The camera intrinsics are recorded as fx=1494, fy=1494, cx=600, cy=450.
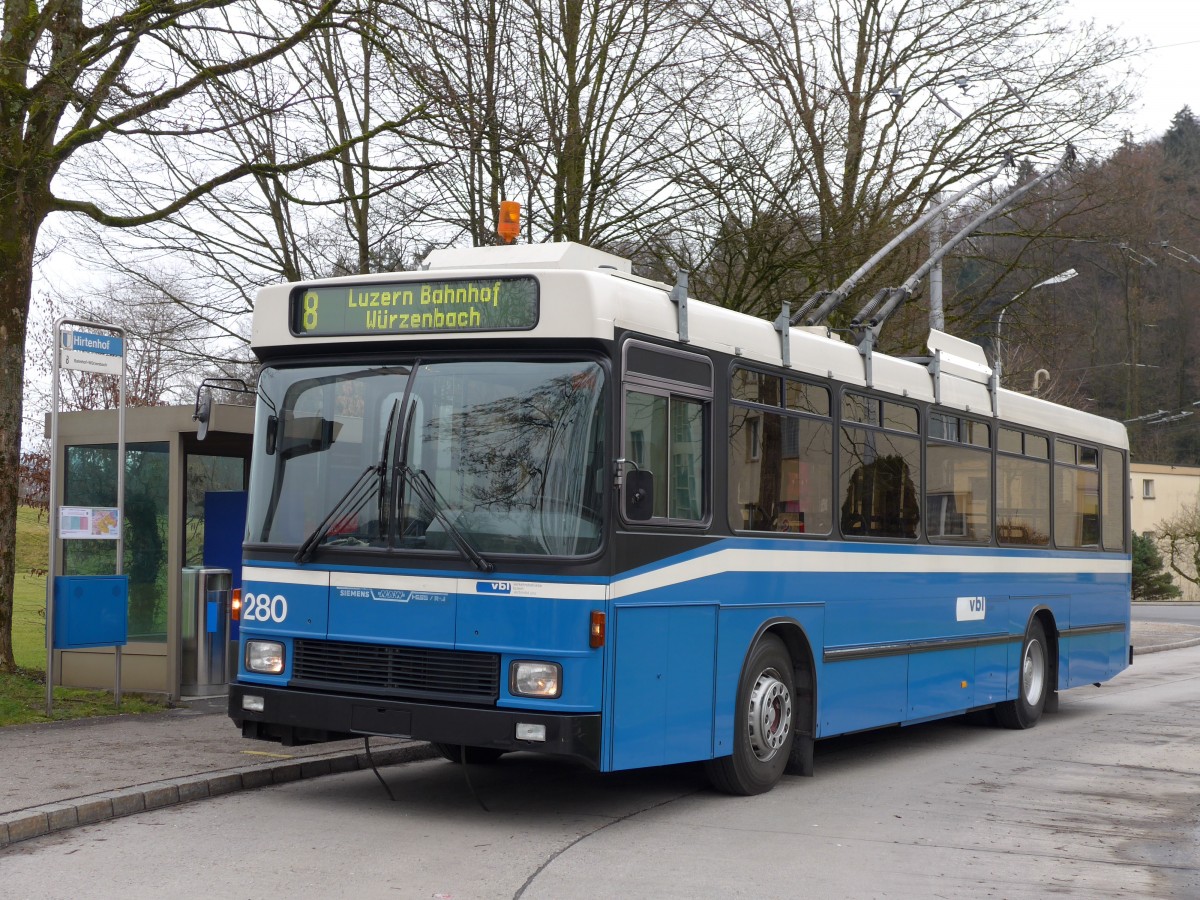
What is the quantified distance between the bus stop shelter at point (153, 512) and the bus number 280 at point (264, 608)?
419 cm

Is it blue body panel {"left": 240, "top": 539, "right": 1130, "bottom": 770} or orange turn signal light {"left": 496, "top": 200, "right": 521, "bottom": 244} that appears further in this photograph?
orange turn signal light {"left": 496, "top": 200, "right": 521, "bottom": 244}

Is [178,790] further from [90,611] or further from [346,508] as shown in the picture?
[90,611]

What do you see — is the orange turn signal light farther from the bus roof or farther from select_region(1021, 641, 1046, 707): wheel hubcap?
select_region(1021, 641, 1046, 707): wheel hubcap

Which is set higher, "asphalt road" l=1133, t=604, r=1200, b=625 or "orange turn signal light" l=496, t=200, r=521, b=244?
"orange turn signal light" l=496, t=200, r=521, b=244

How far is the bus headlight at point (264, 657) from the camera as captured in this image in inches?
337

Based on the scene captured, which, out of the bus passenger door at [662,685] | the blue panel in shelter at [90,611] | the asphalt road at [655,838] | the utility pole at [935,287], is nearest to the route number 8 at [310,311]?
the bus passenger door at [662,685]

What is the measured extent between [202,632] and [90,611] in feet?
4.35

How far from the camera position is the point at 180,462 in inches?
506

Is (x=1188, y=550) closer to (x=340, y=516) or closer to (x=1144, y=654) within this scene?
(x=1144, y=654)

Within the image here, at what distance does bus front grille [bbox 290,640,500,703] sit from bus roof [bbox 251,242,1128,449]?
173 cm

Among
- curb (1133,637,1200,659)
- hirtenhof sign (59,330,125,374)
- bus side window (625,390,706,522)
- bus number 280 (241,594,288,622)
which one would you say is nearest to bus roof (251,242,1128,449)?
bus side window (625,390,706,522)

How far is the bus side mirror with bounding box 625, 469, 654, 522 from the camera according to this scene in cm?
793

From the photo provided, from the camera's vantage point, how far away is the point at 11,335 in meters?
13.0

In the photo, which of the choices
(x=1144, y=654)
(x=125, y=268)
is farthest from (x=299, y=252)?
(x=1144, y=654)
